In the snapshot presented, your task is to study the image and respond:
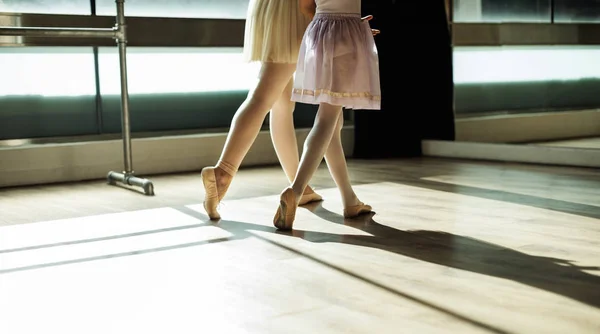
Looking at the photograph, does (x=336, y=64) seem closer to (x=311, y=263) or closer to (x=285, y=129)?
(x=285, y=129)

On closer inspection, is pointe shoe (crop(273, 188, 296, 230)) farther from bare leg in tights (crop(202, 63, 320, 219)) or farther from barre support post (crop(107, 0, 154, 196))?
barre support post (crop(107, 0, 154, 196))

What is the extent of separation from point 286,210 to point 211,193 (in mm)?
303

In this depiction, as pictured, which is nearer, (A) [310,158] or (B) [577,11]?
(A) [310,158]

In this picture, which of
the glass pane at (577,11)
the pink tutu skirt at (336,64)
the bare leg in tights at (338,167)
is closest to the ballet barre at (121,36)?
the bare leg in tights at (338,167)

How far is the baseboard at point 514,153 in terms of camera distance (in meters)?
3.84

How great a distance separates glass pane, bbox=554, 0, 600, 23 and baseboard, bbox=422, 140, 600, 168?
622 millimetres

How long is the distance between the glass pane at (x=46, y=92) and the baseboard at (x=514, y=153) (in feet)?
6.32

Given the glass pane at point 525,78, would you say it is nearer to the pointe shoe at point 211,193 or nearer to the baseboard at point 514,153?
the baseboard at point 514,153

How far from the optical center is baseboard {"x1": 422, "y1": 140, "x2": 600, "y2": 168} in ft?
12.6

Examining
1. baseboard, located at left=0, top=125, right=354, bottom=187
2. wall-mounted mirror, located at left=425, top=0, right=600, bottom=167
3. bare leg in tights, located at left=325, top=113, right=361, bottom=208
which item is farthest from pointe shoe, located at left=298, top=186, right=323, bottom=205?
wall-mounted mirror, located at left=425, top=0, right=600, bottom=167

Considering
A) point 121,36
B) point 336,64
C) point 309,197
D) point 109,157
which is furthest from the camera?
point 109,157

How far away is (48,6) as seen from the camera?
3754mm

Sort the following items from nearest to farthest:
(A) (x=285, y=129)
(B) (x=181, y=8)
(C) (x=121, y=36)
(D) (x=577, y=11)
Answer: (A) (x=285, y=129)
(C) (x=121, y=36)
(D) (x=577, y=11)
(B) (x=181, y=8)

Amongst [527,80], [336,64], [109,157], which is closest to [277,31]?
[336,64]
